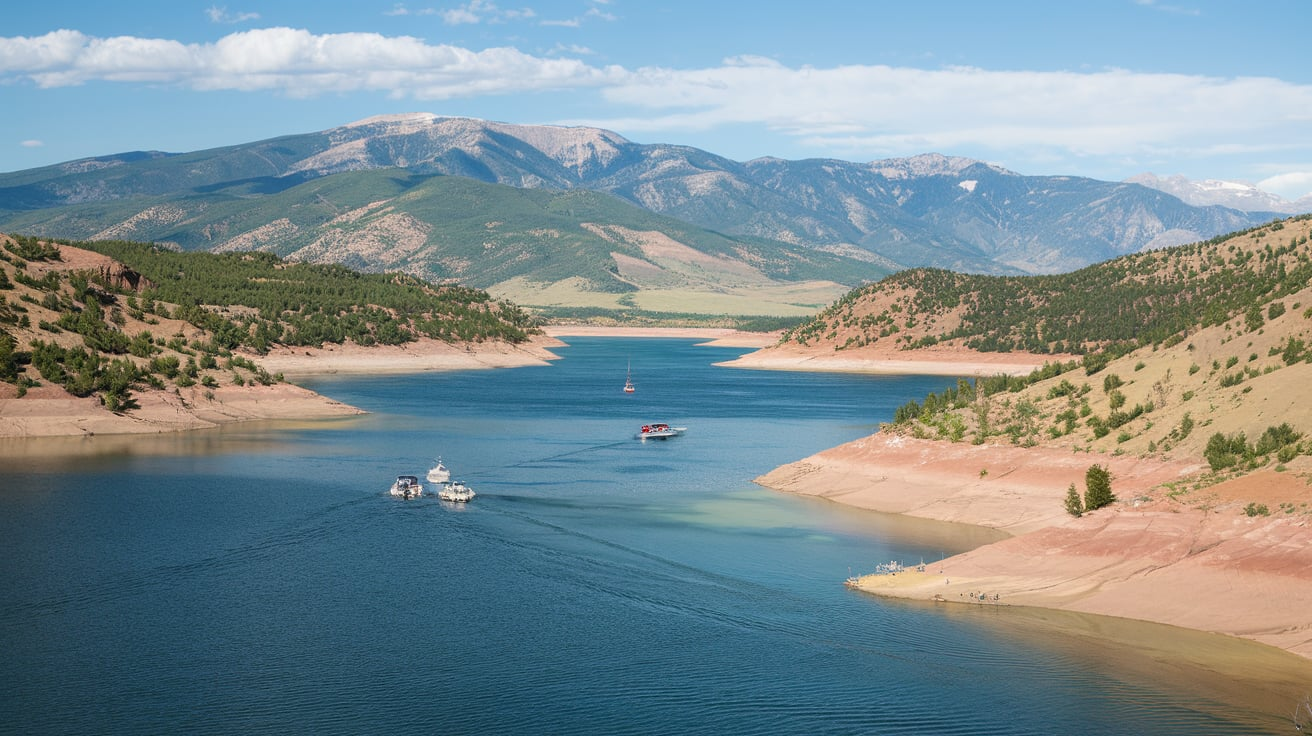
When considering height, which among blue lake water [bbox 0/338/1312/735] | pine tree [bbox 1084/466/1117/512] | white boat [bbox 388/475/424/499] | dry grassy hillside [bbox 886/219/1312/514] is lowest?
blue lake water [bbox 0/338/1312/735]

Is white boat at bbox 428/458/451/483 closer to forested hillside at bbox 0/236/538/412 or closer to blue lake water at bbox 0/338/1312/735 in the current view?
blue lake water at bbox 0/338/1312/735

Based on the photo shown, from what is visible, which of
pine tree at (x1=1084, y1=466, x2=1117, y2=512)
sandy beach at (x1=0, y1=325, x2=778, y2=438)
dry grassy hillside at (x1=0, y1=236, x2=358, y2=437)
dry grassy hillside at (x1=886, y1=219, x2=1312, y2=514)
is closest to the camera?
dry grassy hillside at (x1=886, y1=219, x2=1312, y2=514)

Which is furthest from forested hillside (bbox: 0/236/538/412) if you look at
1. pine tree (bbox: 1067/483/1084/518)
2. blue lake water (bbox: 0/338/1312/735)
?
pine tree (bbox: 1067/483/1084/518)

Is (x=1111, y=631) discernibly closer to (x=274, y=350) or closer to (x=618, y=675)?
(x=618, y=675)

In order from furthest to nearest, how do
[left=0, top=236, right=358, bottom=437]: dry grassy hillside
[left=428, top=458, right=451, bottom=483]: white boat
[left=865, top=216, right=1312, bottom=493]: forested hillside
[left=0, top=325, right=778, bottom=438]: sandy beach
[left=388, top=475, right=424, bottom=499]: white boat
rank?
[left=0, top=236, right=358, bottom=437]: dry grassy hillside, [left=0, top=325, right=778, bottom=438]: sandy beach, [left=428, top=458, right=451, bottom=483]: white boat, [left=388, top=475, right=424, bottom=499]: white boat, [left=865, top=216, right=1312, bottom=493]: forested hillside

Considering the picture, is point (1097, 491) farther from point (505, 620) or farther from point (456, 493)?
point (456, 493)

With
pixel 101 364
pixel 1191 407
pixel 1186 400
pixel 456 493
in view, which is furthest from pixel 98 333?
pixel 1191 407

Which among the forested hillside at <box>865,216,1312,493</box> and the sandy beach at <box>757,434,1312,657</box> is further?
the forested hillside at <box>865,216,1312,493</box>
